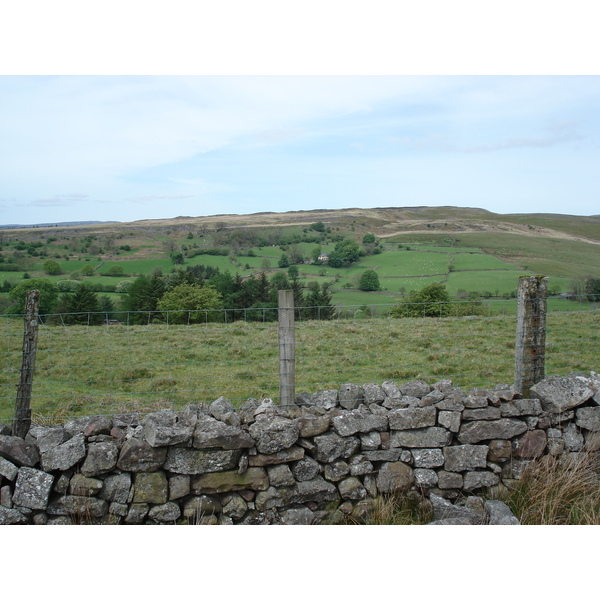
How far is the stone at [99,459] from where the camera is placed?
4.39 meters

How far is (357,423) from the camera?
187 inches

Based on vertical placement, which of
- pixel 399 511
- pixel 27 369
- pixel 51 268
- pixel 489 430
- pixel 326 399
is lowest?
pixel 399 511

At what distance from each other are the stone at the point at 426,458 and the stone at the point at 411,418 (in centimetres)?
27

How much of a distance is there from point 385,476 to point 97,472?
288cm

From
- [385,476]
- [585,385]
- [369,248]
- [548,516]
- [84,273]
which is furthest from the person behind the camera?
[369,248]

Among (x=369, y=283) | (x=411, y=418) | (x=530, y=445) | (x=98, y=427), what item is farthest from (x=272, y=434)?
(x=369, y=283)

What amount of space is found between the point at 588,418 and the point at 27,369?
20.1ft

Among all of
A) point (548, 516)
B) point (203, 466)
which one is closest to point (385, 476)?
point (548, 516)

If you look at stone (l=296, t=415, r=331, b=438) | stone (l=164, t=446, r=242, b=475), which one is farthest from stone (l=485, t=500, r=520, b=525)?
stone (l=164, t=446, r=242, b=475)

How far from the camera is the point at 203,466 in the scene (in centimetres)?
447

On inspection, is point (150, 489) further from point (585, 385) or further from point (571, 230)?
point (571, 230)

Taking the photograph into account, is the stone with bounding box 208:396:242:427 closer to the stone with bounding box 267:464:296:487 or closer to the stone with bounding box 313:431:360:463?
the stone with bounding box 267:464:296:487

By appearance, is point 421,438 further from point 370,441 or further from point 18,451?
point 18,451

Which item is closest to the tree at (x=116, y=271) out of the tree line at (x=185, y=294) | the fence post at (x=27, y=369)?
the tree line at (x=185, y=294)
